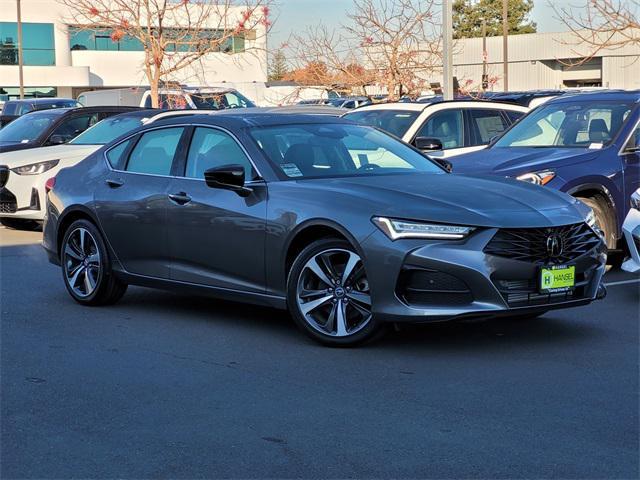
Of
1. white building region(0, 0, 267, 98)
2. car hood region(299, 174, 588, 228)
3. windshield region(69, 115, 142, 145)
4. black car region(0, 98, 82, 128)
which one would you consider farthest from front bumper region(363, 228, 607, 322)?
white building region(0, 0, 267, 98)

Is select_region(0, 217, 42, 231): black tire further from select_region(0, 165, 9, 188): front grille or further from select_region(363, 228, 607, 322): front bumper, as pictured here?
select_region(363, 228, 607, 322): front bumper

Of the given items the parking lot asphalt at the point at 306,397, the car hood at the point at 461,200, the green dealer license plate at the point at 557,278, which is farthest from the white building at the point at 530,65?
the green dealer license plate at the point at 557,278

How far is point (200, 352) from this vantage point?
7.10 metres

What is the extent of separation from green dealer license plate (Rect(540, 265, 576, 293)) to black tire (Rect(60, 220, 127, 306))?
139 inches

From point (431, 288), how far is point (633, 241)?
2642 millimetres

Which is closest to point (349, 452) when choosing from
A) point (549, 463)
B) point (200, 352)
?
point (549, 463)

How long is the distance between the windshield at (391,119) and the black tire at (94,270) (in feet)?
16.9

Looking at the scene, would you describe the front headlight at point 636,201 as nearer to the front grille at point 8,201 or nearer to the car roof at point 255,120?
the car roof at point 255,120

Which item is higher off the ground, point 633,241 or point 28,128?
point 28,128

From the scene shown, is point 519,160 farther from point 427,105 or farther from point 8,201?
point 8,201

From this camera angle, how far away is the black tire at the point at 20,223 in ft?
51.3

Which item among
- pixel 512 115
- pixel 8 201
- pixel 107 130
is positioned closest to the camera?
pixel 512 115

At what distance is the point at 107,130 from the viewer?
15266 millimetres

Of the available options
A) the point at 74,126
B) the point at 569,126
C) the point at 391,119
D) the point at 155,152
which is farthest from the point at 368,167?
the point at 74,126
